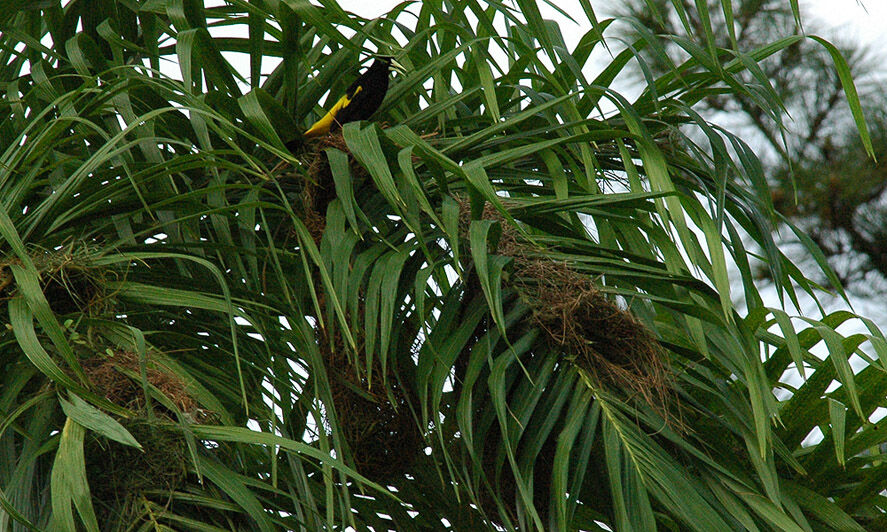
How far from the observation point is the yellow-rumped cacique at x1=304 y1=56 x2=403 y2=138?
1700 millimetres

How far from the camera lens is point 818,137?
3703 millimetres

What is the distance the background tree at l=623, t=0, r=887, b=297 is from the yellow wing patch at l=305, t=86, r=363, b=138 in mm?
1964

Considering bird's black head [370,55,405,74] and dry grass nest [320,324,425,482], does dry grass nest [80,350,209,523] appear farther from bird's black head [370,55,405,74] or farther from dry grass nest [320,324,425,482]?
bird's black head [370,55,405,74]

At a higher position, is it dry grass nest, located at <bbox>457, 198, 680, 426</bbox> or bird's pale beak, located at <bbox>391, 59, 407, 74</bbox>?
bird's pale beak, located at <bbox>391, 59, 407, 74</bbox>

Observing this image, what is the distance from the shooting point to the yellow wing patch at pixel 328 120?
1.68 m

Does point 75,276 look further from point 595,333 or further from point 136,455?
point 595,333

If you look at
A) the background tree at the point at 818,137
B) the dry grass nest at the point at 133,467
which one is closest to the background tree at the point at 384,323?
the dry grass nest at the point at 133,467

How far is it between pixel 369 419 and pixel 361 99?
0.54 metres

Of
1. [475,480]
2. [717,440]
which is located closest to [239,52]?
[475,480]

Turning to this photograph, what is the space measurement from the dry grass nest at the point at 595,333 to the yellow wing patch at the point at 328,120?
17.4 inches

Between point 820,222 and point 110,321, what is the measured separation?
274 centimetres

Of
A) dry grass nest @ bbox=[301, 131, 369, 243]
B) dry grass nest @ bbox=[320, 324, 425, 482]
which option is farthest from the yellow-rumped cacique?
dry grass nest @ bbox=[320, 324, 425, 482]

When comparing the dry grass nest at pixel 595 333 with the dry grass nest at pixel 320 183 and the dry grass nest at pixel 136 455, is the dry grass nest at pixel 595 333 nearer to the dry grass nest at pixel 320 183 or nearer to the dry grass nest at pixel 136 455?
the dry grass nest at pixel 320 183

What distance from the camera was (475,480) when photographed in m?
1.30
